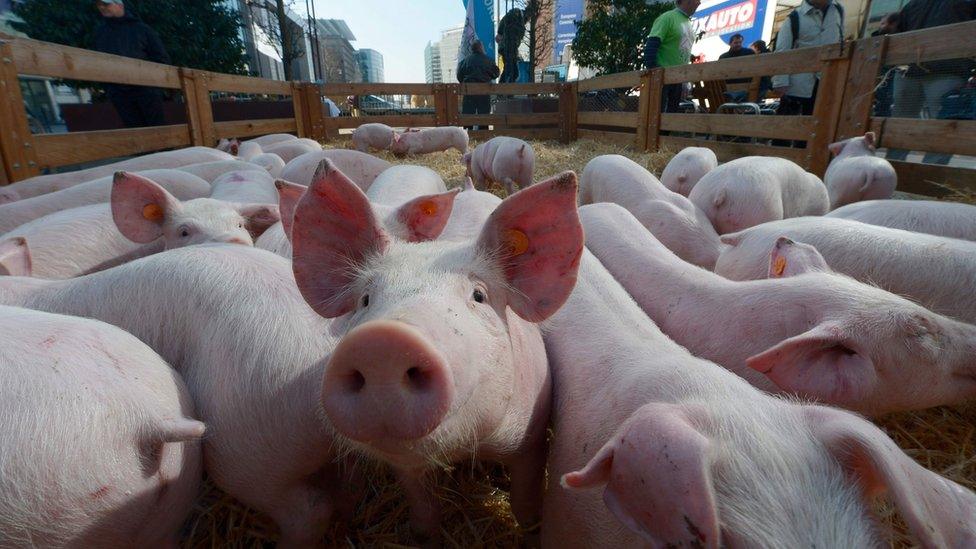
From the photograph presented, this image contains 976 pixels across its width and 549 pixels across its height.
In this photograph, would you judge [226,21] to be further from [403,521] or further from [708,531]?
[708,531]

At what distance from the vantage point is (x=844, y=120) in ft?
14.9

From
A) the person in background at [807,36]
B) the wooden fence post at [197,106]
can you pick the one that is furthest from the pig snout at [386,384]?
the person in background at [807,36]

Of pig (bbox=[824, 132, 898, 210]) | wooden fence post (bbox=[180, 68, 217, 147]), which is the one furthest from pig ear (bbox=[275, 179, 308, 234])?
wooden fence post (bbox=[180, 68, 217, 147])

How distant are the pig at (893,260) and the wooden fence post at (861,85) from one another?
258cm

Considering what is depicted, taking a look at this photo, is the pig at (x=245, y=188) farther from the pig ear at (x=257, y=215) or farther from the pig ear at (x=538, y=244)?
the pig ear at (x=538, y=244)

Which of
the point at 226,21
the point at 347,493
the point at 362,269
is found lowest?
the point at 347,493

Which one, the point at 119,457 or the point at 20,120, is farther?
the point at 20,120

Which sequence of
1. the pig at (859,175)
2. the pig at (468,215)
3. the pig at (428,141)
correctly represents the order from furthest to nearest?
the pig at (428,141) < the pig at (859,175) < the pig at (468,215)

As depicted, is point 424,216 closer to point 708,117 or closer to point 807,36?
point 708,117

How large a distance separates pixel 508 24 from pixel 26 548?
47.3ft

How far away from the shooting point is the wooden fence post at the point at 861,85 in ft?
13.9

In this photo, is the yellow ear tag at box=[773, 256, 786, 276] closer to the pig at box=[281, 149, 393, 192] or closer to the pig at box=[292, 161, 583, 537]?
the pig at box=[292, 161, 583, 537]

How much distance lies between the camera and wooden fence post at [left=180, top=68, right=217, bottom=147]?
6.12 metres

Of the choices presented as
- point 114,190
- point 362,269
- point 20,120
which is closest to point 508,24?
point 20,120
